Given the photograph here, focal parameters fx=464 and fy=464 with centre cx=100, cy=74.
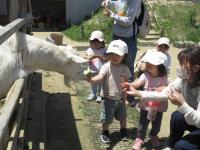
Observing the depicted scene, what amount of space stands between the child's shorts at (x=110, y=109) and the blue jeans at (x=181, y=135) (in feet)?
3.63

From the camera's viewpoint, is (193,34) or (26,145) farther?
(193,34)

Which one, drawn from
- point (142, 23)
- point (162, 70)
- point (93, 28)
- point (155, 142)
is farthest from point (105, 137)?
point (93, 28)

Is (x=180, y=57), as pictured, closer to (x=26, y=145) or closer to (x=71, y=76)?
(x=71, y=76)

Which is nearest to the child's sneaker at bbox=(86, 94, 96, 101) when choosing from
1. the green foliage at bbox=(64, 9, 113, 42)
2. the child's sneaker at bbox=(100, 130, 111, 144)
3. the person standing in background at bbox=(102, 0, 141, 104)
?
the person standing in background at bbox=(102, 0, 141, 104)

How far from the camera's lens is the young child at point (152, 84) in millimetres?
4750

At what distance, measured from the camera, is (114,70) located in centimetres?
518

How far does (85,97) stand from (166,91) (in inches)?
128

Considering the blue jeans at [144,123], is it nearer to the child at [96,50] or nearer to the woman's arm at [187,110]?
the woman's arm at [187,110]

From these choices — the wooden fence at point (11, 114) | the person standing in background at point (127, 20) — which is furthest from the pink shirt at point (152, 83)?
the wooden fence at point (11, 114)

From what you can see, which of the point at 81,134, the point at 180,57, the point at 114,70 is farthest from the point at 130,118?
the point at 180,57

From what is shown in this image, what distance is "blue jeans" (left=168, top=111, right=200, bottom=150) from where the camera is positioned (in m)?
3.88

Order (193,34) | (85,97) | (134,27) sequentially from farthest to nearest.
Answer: (193,34), (85,97), (134,27)

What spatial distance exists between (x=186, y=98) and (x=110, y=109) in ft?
4.46

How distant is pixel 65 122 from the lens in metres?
6.17
